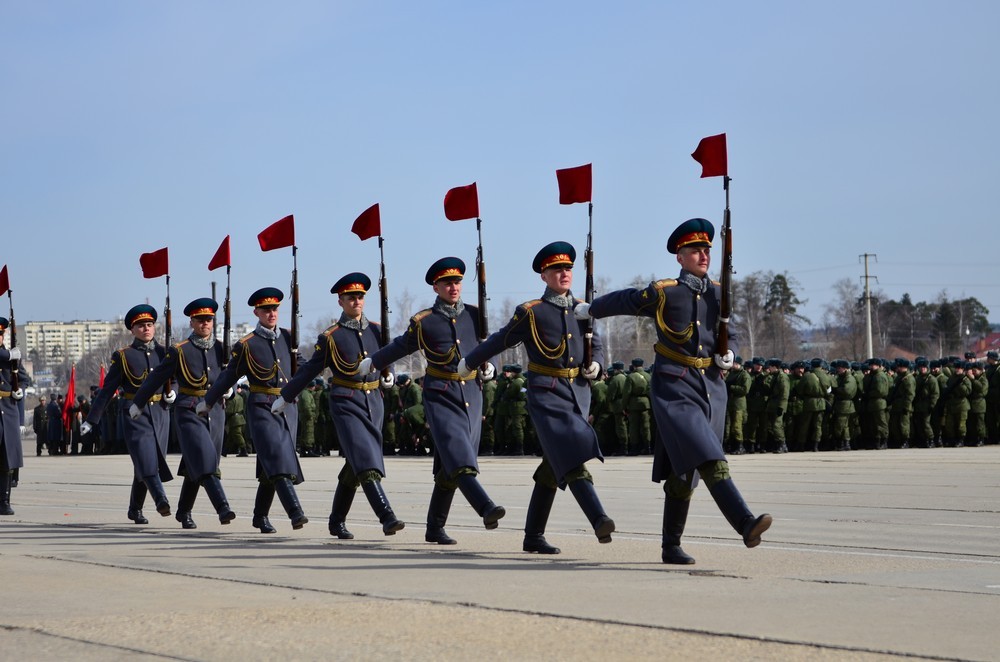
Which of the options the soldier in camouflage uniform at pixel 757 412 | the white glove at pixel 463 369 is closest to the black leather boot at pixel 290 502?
the white glove at pixel 463 369

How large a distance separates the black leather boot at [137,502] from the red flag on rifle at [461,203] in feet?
12.9

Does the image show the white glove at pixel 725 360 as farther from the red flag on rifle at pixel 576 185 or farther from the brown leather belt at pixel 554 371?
the red flag on rifle at pixel 576 185

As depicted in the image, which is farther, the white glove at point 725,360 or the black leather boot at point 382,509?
the black leather boot at point 382,509

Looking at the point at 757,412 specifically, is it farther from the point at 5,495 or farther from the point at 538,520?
the point at 538,520

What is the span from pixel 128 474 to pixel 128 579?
16852 mm

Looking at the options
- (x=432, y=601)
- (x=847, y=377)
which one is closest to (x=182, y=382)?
(x=432, y=601)

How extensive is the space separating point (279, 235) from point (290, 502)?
3168mm

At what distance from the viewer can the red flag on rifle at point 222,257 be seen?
15117 mm

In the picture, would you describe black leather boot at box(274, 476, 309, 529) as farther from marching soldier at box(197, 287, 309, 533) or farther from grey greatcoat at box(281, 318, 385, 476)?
grey greatcoat at box(281, 318, 385, 476)

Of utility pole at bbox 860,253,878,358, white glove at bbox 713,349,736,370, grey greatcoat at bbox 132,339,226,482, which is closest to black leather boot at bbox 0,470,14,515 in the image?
grey greatcoat at bbox 132,339,226,482

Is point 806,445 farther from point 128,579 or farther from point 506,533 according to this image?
point 128,579

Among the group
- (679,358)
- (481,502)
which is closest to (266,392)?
(481,502)

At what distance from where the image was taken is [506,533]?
11758 millimetres

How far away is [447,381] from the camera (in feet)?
35.9
